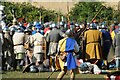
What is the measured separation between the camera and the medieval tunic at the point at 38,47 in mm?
16922

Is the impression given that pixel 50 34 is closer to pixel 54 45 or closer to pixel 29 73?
pixel 54 45

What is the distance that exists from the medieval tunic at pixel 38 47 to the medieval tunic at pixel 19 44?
1.40ft

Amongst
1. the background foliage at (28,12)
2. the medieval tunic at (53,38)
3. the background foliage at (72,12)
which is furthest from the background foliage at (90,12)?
the medieval tunic at (53,38)

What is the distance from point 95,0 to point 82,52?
12296 millimetres

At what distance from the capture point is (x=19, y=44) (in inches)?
678

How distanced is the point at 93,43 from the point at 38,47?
1783 millimetres

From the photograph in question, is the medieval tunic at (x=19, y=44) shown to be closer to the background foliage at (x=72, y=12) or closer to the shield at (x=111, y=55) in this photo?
the shield at (x=111, y=55)

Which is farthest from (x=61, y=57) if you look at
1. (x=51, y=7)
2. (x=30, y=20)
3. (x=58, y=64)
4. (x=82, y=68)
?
(x=51, y=7)

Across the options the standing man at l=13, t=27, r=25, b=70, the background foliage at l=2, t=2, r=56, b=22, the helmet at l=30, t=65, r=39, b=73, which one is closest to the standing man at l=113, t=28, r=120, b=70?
the helmet at l=30, t=65, r=39, b=73

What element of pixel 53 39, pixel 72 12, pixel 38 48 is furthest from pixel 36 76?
pixel 72 12

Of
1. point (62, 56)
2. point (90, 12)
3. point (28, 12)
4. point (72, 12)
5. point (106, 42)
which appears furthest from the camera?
point (28, 12)

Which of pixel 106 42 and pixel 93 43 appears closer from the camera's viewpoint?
pixel 93 43

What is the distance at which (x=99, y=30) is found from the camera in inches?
674

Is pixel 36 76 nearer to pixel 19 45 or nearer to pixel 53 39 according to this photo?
pixel 53 39
